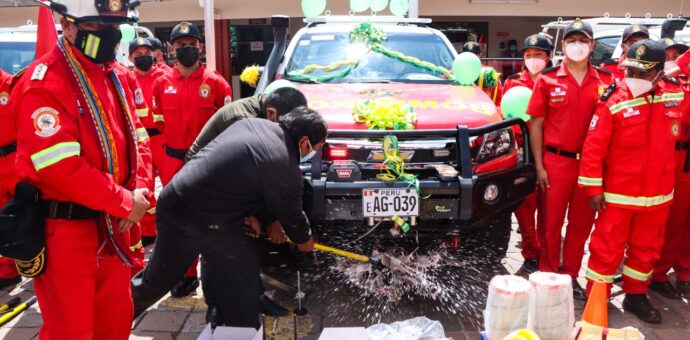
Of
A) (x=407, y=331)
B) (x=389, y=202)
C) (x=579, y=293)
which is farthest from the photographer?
(x=579, y=293)

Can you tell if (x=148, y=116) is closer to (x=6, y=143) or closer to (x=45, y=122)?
(x=6, y=143)

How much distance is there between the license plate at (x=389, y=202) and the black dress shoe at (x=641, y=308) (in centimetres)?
169

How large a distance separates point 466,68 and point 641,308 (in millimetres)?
2111

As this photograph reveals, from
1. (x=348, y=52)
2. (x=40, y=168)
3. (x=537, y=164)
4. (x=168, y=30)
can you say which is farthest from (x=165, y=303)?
(x=168, y=30)

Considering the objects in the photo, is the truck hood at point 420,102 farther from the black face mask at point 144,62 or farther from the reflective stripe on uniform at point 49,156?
the black face mask at point 144,62

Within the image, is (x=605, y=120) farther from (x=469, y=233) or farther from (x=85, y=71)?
(x=85, y=71)

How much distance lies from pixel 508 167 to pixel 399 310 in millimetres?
1200

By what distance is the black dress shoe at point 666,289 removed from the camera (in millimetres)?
4070

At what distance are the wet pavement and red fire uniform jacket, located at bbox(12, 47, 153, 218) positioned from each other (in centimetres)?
139

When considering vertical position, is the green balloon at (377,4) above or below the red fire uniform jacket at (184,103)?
above

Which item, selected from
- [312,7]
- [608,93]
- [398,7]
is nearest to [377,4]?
[398,7]

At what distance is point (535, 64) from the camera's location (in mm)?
4879

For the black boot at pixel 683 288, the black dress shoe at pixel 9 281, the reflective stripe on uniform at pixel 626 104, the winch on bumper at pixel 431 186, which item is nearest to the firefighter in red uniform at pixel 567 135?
the reflective stripe on uniform at pixel 626 104

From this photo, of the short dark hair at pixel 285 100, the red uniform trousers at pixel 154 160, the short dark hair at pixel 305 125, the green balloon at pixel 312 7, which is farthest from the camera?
the green balloon at pixel 312 7
